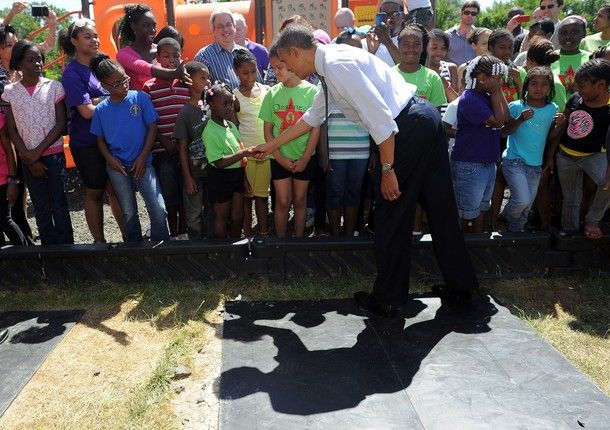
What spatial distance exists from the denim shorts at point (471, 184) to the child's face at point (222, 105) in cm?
181

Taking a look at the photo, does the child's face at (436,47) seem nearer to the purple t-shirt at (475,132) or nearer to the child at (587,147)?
the purple t-shirt at (475,132)

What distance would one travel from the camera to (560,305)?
3.98m

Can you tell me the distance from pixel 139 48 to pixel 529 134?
3.41m

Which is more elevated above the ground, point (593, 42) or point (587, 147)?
point (593, 42)

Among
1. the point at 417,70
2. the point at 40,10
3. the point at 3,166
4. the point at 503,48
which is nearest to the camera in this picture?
the point at 3,166

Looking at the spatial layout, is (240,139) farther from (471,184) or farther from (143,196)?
(471,184)

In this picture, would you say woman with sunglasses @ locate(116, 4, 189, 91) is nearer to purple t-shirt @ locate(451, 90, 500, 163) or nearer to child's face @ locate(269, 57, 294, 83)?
child's face @ locate(269, 57, 294, 83)

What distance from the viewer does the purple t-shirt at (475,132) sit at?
Result: 4156 mm

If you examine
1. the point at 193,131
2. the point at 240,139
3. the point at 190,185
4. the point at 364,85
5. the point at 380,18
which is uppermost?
the point at 380,18

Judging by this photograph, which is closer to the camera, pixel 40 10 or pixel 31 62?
pixel 31 62

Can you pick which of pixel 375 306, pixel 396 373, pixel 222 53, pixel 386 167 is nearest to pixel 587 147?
pixel 386 167

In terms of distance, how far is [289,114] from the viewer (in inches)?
173

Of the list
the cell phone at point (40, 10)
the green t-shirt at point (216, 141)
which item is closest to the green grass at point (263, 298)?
the green t-shirt at point (216, 141)

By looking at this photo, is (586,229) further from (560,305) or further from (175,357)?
(175,357)
